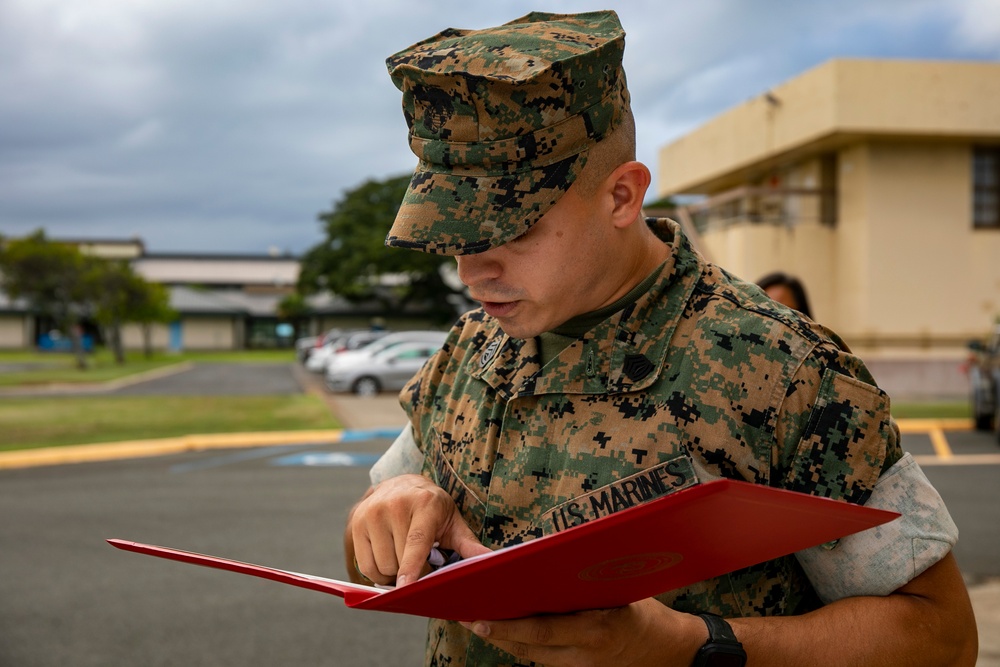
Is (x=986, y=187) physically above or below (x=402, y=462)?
above

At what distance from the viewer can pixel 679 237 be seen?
163 centimetres

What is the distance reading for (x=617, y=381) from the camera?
1.50 m

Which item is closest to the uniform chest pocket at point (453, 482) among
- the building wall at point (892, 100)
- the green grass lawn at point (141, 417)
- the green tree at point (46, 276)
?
the green grass lawn at point (141, 417)

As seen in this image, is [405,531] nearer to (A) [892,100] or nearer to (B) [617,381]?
(B) [617,381]

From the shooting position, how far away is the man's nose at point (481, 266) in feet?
4.73

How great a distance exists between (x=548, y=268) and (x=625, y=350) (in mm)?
195

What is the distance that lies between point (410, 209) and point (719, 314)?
50cm

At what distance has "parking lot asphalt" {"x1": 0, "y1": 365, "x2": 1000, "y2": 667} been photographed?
18.1 feet

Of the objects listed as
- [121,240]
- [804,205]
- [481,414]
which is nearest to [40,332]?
[121,240]

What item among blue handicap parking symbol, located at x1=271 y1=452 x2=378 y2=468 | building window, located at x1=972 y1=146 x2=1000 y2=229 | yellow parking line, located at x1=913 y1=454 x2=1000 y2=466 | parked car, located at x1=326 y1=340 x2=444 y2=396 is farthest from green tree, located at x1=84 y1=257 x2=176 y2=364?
yellow parking line, located at x1=913 y1=454 x2=1000 y2=466

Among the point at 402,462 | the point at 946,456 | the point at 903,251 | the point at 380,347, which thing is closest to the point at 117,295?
the point at 380,347

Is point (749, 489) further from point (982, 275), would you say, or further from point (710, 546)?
point (982, 275)

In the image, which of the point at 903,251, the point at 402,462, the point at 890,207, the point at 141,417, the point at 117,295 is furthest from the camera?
the point at 117,295

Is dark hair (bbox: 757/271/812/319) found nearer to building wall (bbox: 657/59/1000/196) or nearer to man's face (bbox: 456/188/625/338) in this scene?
man's face (bbox: 456/188/625/338)
